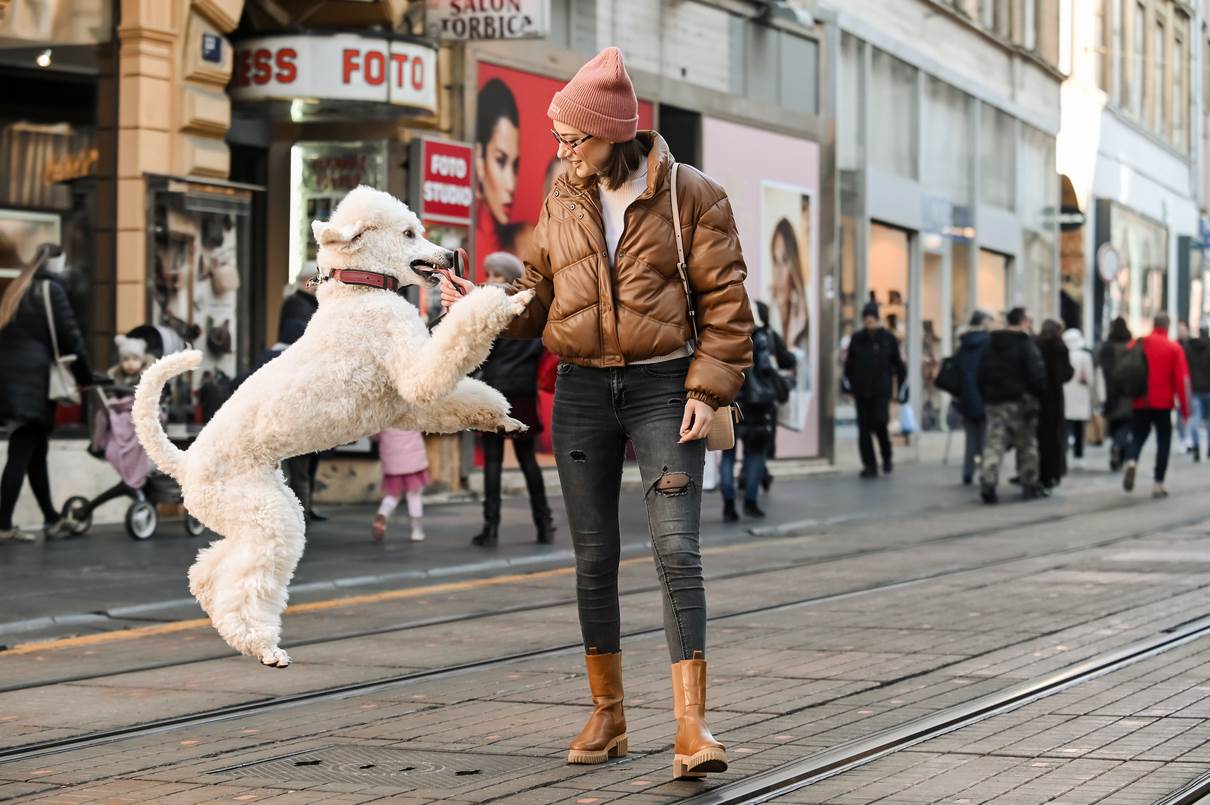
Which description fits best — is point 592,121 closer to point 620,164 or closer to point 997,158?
point 620,164

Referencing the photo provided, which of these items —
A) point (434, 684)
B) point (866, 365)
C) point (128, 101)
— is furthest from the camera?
point (866, 365)

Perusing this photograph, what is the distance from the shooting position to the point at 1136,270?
157 ft

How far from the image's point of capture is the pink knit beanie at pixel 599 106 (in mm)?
5863

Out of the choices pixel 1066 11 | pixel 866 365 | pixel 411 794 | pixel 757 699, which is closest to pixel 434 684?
pixel 757 699

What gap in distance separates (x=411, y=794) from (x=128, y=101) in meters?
11.6

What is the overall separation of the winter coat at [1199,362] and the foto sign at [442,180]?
575 inches

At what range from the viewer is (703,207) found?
5.94 metres

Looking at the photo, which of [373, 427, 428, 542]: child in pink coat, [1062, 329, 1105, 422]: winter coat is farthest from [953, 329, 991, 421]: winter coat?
[373, 427, 428, 542]: child in pink coat

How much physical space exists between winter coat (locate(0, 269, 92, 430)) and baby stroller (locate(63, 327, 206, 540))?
29 centimetres

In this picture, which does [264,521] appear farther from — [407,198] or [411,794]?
[407,198]

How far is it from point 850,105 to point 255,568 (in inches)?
950

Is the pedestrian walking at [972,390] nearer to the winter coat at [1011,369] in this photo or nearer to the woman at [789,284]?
the winter coat at [1011,369]

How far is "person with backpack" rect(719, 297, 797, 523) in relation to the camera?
17141mm

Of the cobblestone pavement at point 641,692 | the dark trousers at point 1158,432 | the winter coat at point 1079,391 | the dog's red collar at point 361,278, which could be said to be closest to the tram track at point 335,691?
the cobblestone pavement at point 641,692
